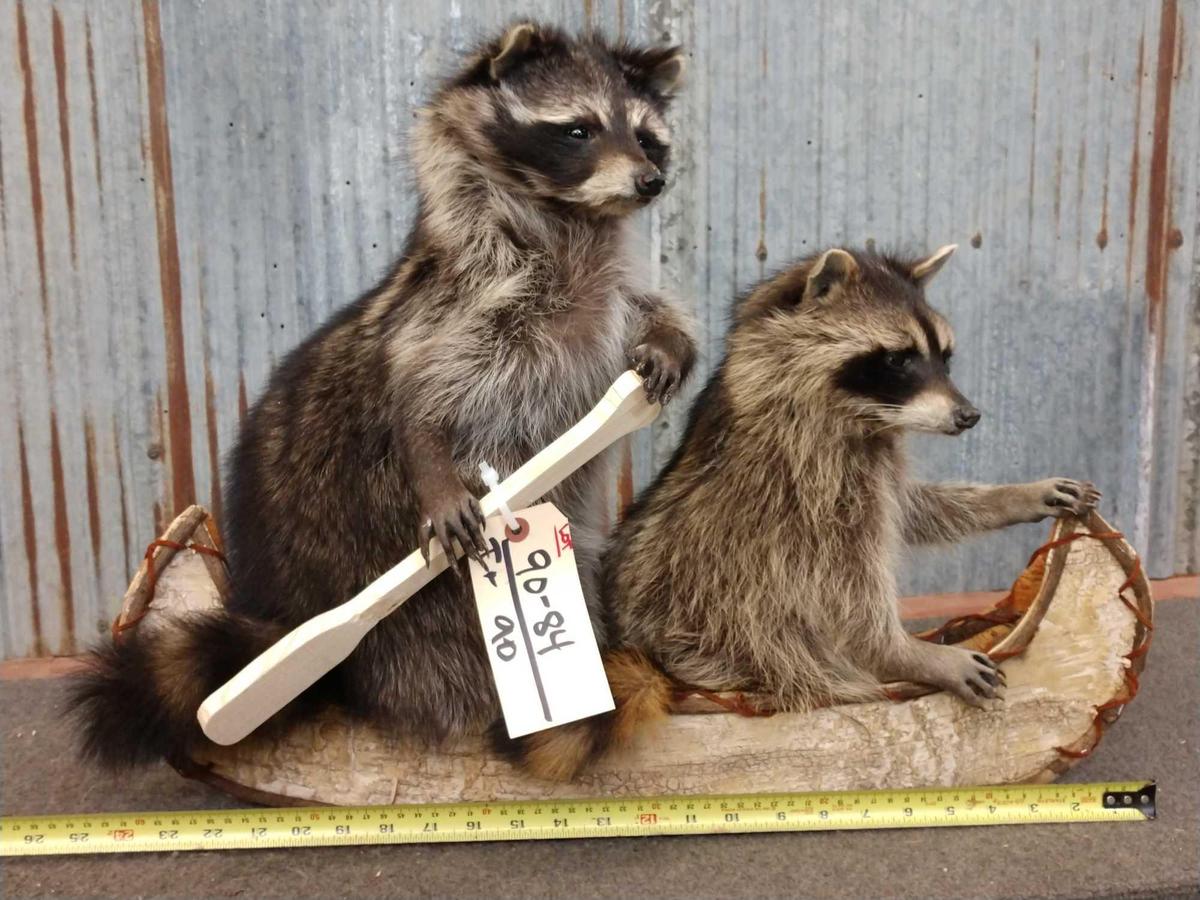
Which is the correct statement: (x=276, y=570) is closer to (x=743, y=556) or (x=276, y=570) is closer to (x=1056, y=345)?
(x=743, y=556)

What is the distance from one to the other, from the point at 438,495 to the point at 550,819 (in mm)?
607

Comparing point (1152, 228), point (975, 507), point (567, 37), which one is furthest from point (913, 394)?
point (1152, 228)

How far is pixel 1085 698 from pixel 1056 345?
5.26 ft

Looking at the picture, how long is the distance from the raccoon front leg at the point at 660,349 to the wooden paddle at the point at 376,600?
0.03 meters

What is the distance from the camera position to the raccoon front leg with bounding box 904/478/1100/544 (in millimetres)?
1958

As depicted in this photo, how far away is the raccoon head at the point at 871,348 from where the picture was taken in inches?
68.6

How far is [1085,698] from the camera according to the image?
69.1 inches

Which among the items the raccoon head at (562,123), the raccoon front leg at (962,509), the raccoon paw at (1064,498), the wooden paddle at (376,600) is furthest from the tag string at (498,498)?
the raccoon paw at (1064,498)

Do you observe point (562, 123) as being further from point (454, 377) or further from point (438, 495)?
point (438, 495)

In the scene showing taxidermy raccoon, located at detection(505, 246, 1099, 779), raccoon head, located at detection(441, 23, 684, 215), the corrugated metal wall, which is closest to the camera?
raccoon head, located at detection(441, 23, 684, 215)

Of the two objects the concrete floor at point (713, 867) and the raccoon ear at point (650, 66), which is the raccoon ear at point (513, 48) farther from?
the concrete floor at point (713, 867)

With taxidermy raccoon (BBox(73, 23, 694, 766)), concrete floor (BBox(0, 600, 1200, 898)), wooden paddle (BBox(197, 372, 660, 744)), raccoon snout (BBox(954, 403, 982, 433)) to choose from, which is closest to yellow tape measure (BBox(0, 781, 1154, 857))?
concrete floor (BBox(0, 600, 1200, 898))

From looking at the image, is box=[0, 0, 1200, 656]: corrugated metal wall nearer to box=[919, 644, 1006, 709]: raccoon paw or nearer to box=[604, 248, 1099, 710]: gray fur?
box=[604, 248, 1099, 710]: gray fur

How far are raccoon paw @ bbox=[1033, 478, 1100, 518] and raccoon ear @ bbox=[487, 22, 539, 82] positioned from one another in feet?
4.20
